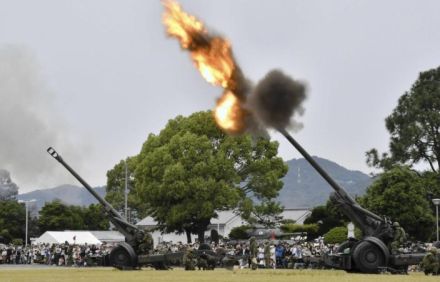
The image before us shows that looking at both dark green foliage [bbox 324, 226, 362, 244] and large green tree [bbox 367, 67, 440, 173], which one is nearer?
dark green foliage [bbox 324, 226, 362, 244]

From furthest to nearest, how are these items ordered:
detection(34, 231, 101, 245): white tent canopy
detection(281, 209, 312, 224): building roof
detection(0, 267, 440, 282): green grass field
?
detection(281, 209, 312, 224): building roof < detection(34, 231, 101, 245): white tent canopy < detection(0, 267, 440, 282): green grass field

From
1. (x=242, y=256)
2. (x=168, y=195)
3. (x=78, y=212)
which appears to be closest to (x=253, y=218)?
(x=168, y=195)

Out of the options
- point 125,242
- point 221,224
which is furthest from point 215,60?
point 221,224

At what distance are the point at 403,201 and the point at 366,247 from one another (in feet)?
103

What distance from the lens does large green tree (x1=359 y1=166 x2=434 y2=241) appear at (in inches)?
2662

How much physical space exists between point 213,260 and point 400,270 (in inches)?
482

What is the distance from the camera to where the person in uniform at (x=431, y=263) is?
1492 inches

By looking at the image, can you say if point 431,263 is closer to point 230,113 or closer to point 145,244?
point 230,113

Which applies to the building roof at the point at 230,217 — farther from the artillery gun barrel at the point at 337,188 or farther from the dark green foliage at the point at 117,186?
the artillery gun barrel at the point at 337,188

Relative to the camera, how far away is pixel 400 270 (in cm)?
3806

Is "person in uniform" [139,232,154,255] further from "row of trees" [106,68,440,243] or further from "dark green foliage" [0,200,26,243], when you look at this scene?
"dark green foliage" [0,200,26,243]

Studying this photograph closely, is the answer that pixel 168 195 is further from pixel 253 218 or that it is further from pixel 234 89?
pixel 234 89

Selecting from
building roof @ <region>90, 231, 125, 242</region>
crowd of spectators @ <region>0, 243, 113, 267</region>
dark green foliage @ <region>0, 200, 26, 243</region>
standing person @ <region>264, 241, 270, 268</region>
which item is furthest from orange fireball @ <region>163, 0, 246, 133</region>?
dark green foliage @ <region>0, 200, 26, 243</region>

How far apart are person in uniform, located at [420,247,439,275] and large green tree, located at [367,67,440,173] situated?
46673mm
